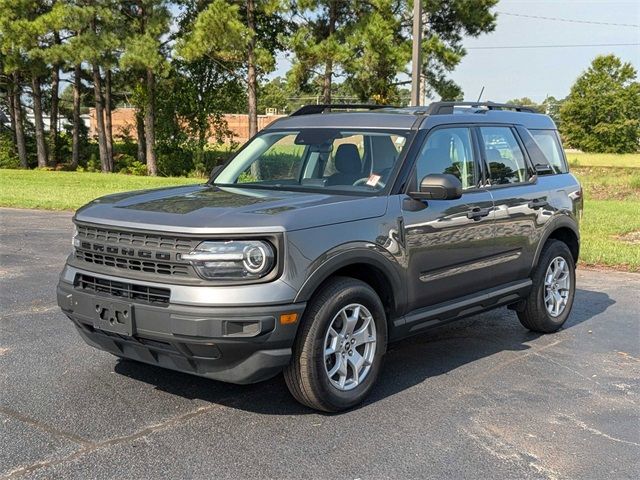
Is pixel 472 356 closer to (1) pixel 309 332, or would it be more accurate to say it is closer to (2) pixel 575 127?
(1) pixel 309 332

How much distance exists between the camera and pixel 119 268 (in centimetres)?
420

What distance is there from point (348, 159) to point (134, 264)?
1874mm

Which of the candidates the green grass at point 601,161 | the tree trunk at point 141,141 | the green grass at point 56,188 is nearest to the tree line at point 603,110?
the green grass at point 601,161

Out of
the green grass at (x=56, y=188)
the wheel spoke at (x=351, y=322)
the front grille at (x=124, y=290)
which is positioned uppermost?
the front grille at (x=124, y=290)

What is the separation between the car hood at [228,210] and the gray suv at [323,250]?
0.04 feet

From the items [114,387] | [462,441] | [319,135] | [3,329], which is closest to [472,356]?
[462,441]

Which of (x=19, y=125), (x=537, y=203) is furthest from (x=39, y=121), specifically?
(x=537, y=203)

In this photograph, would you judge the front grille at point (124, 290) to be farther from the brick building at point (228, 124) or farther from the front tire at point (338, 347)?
the brick building at point (228, 124)

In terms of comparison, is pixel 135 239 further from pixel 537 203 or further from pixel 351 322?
pixel 537 203

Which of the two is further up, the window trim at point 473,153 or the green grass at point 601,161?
the window trim at point 473,153

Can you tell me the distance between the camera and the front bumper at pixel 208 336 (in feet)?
12.5

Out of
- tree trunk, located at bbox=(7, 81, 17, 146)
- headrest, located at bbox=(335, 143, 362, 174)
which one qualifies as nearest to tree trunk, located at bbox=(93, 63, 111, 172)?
tree trunk, located at bbox=(7, 81, 17, 146)

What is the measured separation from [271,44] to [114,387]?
28.8 m

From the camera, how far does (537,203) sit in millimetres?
6074
